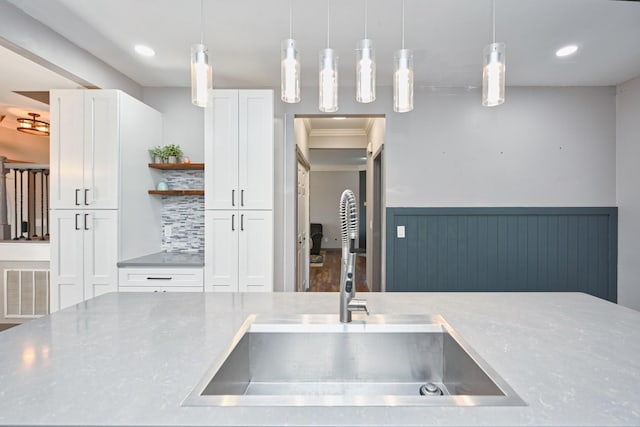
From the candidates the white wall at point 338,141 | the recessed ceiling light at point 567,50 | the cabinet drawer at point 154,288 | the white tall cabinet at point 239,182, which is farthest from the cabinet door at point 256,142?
the white wall at point 338,141

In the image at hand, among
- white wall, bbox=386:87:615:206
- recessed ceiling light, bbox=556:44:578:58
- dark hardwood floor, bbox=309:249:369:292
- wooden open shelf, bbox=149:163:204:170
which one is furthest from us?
dark hardwood floor, bbox=309:249:369:292

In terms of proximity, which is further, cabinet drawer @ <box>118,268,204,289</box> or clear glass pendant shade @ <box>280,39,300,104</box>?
cabinet drawer @ <box>118,268,204,289</box>

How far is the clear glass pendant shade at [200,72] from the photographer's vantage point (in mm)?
1490

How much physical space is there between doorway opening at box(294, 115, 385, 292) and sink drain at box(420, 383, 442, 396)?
0.50m

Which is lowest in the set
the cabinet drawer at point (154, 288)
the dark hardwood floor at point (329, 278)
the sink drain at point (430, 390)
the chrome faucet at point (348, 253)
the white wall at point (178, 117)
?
the dark hardwood floor at point (329, 278)

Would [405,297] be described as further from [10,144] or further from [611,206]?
[10,144]

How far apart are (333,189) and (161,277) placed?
26.5ft

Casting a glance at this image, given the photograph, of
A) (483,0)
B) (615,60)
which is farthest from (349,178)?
(483,0)

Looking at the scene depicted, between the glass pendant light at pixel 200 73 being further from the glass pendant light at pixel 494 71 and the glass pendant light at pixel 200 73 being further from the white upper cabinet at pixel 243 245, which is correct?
the white upper cabinet at pixel 243 245

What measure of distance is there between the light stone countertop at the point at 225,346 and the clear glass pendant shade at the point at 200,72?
35.5 inches

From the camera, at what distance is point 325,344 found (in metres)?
1.25

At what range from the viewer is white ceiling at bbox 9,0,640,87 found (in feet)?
7.10

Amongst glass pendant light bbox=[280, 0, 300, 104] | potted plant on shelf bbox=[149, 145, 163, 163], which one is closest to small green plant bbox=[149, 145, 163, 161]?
potted plant on shelf bbox=[149, 145, 163, 163]

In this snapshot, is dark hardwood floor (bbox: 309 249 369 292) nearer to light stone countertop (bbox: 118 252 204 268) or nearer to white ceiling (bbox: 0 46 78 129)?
light stone countertop (bbox: 118 252 204 268)
